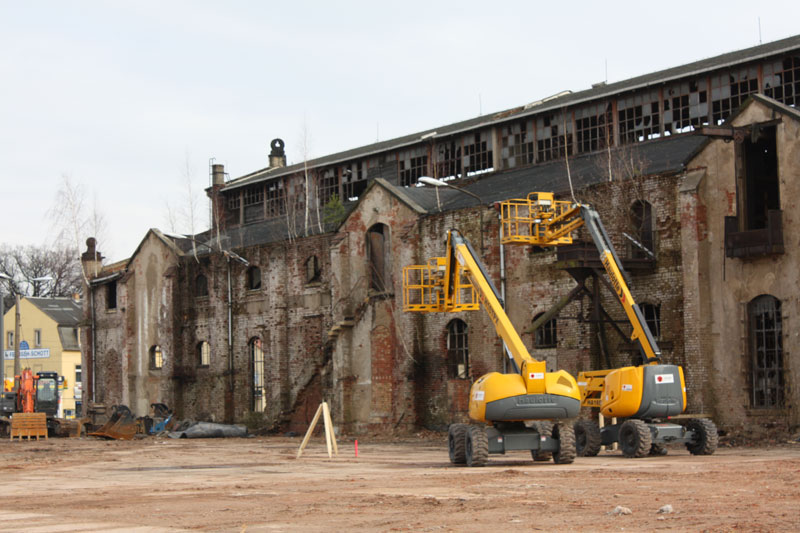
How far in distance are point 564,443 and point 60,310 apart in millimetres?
60495

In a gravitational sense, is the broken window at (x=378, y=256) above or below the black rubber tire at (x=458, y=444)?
above

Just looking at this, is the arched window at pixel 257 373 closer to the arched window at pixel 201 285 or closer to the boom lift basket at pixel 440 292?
the arched window at pixel 201 285

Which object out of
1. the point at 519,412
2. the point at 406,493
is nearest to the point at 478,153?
the point at 519,412

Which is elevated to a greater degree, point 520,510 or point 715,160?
point 715,160

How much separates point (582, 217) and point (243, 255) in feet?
70.7

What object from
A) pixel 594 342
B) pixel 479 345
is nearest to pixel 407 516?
pixel 594 342

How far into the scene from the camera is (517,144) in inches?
1596

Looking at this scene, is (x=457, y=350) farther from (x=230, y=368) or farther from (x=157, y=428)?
(x=157, y=428)

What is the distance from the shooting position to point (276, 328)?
42.4 m

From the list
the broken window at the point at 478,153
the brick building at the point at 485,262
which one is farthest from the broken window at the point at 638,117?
the broken window at the point at 478,153

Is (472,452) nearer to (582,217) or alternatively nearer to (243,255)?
(582,217)

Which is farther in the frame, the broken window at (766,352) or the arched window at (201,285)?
the arched window at (201,285)

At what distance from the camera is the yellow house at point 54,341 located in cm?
7462

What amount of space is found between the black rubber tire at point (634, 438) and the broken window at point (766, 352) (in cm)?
558
